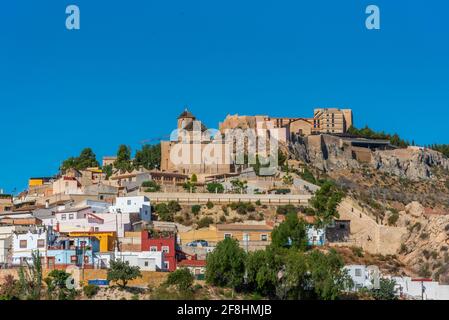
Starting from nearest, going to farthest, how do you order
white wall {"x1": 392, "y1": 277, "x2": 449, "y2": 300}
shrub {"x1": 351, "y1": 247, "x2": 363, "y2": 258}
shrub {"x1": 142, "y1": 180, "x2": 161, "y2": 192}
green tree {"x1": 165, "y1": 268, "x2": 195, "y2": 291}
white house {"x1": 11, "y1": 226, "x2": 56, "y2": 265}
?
green tree {"x1": 165, "y1": 268, "x2": 195, "y2": 291} < white wall {"x1": 392, "y1": 277, "x2": 449, "y2": 300} < white house {"x1": 11, "y1": 226, "x2": 56, "y2": 265} < shrub {"x1": 351, "y1": 247, "x2": 363, "y2": 258} < shrub {"x1": 142, "y1": 180, "x2": 161, "y2": 192}

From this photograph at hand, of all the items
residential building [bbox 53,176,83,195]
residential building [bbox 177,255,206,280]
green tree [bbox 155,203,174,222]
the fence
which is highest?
residential building [bbox 53,176,83,195]

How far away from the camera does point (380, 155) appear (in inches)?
3762

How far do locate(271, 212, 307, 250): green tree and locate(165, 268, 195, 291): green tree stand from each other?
729 centimetres

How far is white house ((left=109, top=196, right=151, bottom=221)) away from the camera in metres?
67.6

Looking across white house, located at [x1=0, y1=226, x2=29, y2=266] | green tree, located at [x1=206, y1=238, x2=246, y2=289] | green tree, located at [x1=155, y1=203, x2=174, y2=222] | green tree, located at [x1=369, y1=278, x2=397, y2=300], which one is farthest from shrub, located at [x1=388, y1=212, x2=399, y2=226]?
white house, located at [x1=0, y1=226, x2=29, y2=266]

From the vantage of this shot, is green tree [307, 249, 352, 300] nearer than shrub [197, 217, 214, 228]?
Yes

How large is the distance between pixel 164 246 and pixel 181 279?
230 inches

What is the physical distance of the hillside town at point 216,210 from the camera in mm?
59438

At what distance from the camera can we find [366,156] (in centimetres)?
9538

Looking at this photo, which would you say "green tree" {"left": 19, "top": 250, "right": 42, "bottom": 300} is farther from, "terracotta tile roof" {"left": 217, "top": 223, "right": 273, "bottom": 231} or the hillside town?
"terracotta tile roof" {"left": 217, "top": 223, "right": 273, "bottom": 231}

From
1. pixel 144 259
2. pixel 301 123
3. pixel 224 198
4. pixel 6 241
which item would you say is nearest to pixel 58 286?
pixel 144 259
